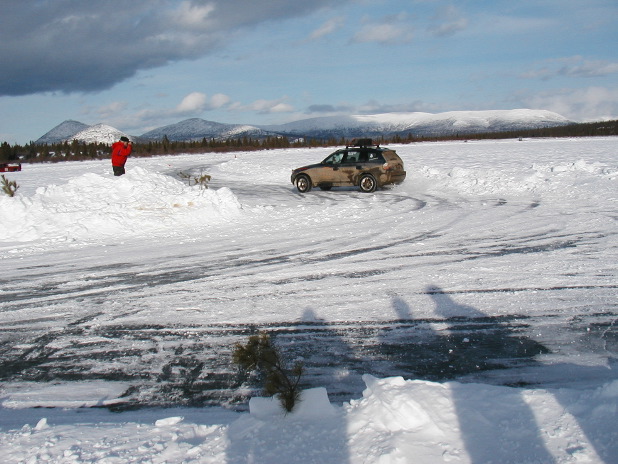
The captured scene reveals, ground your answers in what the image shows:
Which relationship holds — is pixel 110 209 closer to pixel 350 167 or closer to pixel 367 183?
pixel 350 167

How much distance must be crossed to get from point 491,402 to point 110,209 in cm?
1150

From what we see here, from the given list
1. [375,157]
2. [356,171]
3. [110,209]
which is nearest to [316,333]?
[110,209]

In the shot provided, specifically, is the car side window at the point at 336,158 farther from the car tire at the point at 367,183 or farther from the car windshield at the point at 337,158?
the car tire at the point at 367,183

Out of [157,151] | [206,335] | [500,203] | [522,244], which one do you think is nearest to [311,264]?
→ [206,335]

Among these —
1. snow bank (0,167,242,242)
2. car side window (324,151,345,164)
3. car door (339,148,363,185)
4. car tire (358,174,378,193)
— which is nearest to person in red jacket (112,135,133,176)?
snow bank (0,167,242,242)

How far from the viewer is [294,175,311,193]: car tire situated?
66.5 feet

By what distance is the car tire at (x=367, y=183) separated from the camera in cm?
1921

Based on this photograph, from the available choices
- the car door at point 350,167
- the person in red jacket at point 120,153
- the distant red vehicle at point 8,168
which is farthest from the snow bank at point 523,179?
the distant red vehicle at point 8,168

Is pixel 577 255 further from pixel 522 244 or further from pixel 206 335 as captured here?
pixel 206 335

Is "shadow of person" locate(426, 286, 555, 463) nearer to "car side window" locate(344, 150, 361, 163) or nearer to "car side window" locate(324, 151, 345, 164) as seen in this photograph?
"car side window" locate(344, 150, 361, 163)

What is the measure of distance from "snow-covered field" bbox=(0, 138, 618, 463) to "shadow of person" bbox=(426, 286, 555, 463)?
1 centimetres

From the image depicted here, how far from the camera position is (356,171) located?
19.4m

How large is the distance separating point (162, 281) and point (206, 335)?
247cm

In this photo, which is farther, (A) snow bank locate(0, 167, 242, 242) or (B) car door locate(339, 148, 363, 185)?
(B) car door locate(339, 148, 363, 185)
